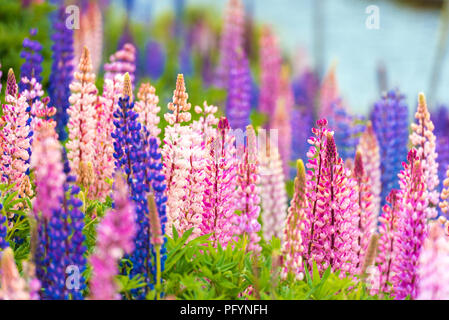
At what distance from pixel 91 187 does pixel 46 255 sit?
0.88 m

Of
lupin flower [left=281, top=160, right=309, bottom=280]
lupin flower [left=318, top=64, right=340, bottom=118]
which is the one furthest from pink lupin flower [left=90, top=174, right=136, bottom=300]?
lupin flower [left=318, top=64, right=340, bottom=118]

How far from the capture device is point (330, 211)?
9.02ft

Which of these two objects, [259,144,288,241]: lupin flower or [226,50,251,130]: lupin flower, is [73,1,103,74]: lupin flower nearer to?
[226,50,251,130]: lupin flower

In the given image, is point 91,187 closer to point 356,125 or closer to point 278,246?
point 278,246

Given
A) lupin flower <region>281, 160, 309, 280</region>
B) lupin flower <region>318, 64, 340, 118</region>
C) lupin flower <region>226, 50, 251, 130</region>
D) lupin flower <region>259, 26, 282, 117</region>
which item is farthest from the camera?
lupin flower <region>259, 26, 282, 117</region>

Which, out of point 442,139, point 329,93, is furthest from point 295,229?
point 329,93

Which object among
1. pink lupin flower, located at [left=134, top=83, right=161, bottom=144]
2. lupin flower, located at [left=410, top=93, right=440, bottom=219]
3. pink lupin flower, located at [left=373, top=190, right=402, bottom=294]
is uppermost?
pink lupin flower, located at [left=134, top=83, right=161, bottom=144]

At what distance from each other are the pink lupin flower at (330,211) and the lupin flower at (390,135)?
1.62 metres

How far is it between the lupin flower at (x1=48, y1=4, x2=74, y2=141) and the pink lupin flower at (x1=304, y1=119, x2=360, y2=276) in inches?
60.2

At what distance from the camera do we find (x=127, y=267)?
2650 millimetres

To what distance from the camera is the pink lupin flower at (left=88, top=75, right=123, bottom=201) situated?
3223 mm

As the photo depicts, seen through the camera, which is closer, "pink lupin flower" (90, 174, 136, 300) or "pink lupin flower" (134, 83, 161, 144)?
"pink lupin flower" (90, 174, 136, 300)

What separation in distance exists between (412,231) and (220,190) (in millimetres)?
750
